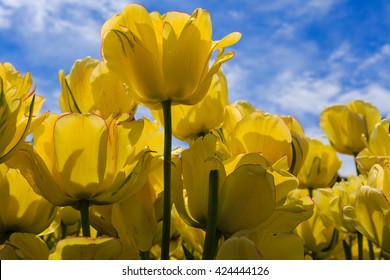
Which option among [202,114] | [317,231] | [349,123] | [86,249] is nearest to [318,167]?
[349,123]

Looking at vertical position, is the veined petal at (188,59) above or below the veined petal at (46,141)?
above

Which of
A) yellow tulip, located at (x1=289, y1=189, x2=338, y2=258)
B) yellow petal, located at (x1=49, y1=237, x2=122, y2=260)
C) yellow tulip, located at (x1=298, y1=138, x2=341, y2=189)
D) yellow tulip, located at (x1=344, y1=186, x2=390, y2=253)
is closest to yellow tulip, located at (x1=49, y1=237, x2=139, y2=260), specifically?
yellow petal, located at (x1=49, y1=237, x2=122, y2=260)

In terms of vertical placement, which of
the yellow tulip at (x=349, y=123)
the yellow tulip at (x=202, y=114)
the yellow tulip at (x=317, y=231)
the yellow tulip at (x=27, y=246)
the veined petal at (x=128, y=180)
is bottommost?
the yellow tulip at (x=27, y=246)

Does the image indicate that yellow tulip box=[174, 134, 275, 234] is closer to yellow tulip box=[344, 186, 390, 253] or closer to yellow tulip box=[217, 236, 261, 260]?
yellow tulip box=[217, 236, 261, 260]

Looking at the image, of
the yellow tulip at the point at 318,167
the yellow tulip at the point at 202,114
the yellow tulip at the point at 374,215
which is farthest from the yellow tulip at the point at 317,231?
the yellow tulip at the point at 374,215

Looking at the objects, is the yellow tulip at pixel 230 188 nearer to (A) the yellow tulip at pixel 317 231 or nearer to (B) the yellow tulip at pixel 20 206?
(B) the yellow tulip at pixel 20 206
